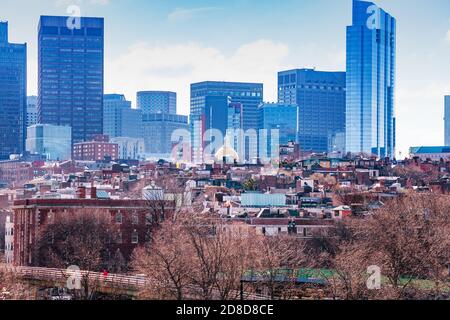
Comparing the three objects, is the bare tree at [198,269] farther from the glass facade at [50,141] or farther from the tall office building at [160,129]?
the tall office building at [160,129]

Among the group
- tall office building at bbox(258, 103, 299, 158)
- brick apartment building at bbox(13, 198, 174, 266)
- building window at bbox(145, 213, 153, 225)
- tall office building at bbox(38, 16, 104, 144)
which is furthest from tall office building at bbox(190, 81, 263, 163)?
building window at bbox(145, 213, 153, 225)

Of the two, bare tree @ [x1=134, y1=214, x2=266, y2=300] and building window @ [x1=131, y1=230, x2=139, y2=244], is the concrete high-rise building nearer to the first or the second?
building window @ [x1=131, y1=230, x2=139, y2=244]

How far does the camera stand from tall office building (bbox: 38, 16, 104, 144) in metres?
34.5

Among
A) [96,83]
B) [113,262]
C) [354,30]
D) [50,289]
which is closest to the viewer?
[50,289]

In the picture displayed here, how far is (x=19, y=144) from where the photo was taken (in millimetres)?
43969

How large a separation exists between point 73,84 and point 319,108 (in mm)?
17680

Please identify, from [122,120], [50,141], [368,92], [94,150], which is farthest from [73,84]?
[368,92]

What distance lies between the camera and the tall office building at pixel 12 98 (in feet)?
104

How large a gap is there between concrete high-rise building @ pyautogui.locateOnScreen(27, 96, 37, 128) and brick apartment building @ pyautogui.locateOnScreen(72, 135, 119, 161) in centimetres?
222

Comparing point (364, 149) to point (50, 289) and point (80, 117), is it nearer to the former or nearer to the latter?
point (80, 117)

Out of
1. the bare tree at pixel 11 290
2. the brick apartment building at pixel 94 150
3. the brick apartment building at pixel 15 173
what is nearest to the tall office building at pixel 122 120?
the brick apartment building at pixel 94 150
